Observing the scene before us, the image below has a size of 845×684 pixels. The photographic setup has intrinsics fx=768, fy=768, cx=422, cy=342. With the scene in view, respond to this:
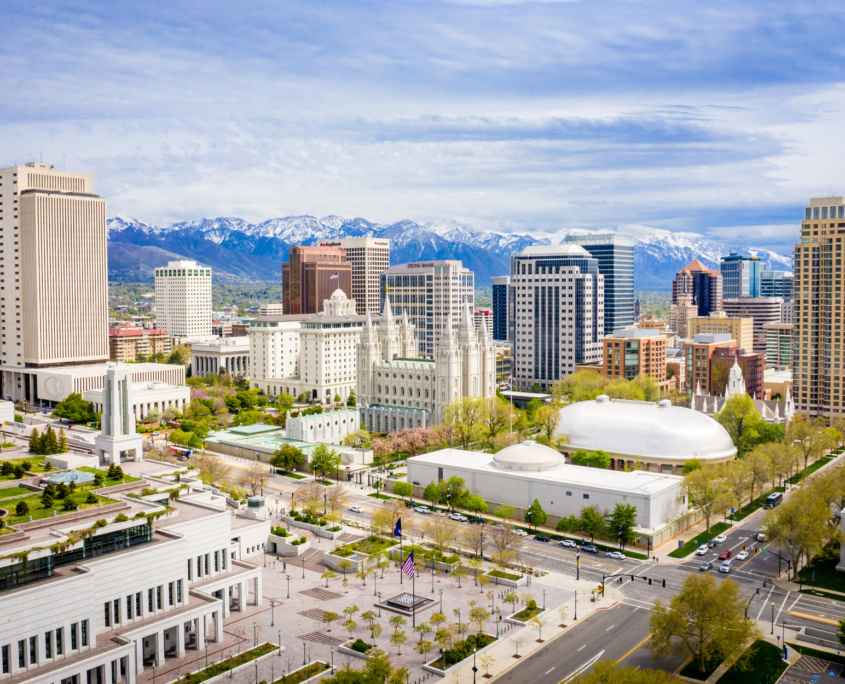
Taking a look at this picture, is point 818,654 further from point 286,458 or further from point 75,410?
point 75,410

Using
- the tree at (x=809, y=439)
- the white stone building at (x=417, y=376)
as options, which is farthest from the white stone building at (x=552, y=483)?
the white stone building at (x=417, y=376)

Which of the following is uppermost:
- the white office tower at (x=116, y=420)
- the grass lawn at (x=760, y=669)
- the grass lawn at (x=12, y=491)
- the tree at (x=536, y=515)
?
the white office tower at (x=116, y=420)

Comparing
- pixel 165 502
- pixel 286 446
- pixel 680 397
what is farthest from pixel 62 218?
pixel 680 397

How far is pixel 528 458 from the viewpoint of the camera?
366 feet

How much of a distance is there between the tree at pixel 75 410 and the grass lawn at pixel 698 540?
5216 inches

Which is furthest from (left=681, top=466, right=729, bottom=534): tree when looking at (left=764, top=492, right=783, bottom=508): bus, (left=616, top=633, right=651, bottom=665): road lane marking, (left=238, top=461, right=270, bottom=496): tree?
(left=238, top=461, right=270, bottom=496): tree

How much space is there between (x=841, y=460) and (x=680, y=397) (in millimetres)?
52108

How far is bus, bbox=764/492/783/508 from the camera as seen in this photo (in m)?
112

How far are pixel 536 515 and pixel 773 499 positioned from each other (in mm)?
38613

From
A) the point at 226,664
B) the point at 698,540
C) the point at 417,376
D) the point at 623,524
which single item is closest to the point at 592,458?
the point at 698,540

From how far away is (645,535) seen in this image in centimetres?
9544

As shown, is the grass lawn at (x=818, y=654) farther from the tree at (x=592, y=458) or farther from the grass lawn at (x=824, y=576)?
the tree at (x=592, y=458)

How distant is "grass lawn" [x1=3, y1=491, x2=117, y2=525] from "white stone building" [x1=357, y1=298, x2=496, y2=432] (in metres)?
92.6

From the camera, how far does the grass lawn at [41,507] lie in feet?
227
